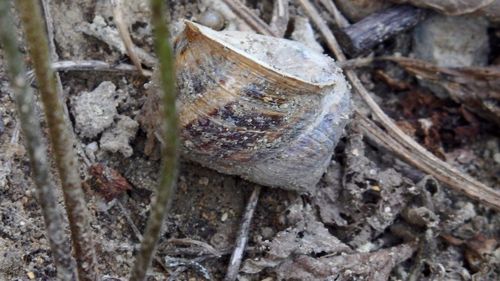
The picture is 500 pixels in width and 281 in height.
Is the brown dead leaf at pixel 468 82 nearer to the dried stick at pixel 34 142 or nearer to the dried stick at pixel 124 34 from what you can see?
the dried stick at pixel 124 34

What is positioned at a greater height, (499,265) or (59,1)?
(59,1)

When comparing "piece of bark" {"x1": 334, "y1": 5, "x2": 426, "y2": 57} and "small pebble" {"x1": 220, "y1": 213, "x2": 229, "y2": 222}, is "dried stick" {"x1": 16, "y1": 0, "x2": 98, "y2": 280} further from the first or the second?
"piece of bark" {"x1": 334, "y1": 5, "x2": 426, "y2": 57}

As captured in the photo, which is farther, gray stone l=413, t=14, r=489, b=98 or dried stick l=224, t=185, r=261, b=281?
gray stone l=413, t=14, r=489, b=98

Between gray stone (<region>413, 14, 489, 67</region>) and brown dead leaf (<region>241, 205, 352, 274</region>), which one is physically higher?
gray stone (<region>413, 14, 489, 67</region>)

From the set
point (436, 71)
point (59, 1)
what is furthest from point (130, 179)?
point (436, 71)

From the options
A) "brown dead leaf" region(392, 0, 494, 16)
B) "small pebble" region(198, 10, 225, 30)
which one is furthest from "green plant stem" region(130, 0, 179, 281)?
"brown dead leaf" region(392, 0, 494, 16)

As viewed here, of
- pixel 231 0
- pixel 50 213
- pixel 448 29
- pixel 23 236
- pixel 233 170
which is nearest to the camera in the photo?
pixel 50 213

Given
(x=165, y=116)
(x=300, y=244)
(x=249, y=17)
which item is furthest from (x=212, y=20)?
(x=165, y=116)

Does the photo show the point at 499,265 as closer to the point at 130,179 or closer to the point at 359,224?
the point at 359,224
